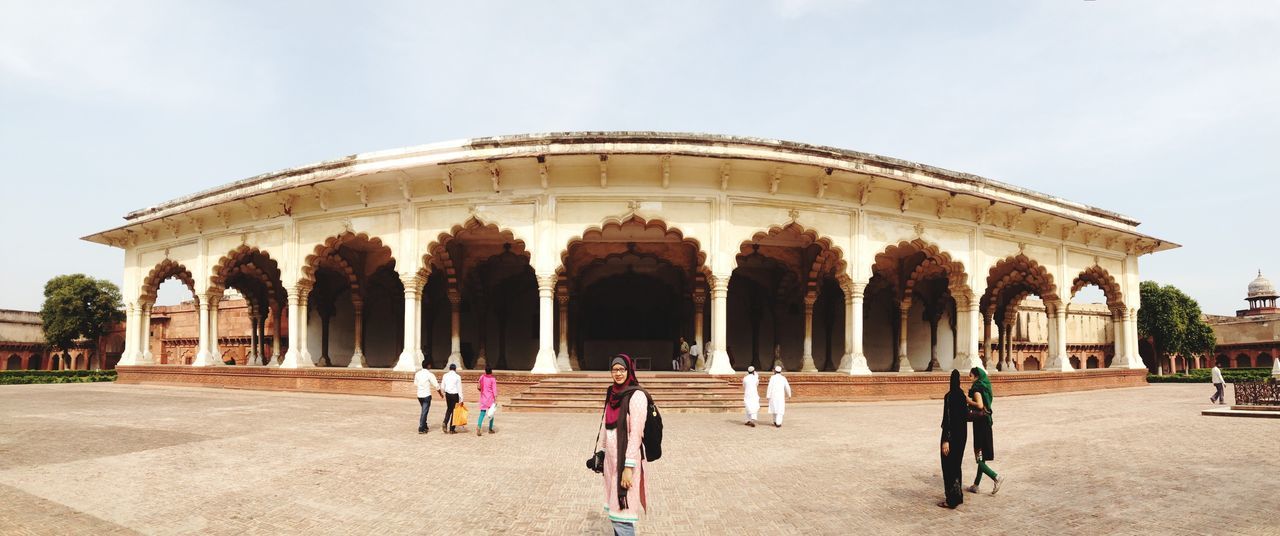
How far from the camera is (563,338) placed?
18578 mm

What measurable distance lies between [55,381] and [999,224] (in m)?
36.2

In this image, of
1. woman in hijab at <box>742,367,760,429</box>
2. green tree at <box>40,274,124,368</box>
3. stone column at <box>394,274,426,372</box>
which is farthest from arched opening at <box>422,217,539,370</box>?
green tree at <box>40,274,124,368</box>

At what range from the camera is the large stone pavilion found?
1565cm

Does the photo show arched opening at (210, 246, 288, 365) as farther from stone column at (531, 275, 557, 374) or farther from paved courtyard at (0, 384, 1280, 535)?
stone column at (531, 275, 557, 374)

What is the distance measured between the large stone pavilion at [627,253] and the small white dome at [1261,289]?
5357 cm

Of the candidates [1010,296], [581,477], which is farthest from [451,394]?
[1010,296]

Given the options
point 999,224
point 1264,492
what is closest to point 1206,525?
point 1264,492

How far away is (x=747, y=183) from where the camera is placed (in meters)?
16.0

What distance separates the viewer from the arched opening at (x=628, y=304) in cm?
2108

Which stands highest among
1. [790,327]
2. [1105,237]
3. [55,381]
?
[1105,237]

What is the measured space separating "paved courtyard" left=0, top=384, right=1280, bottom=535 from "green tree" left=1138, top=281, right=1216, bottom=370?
40239 millimetres

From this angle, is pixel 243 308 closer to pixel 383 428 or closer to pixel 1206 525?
pixel 383 428

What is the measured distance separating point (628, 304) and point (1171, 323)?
41.1 m

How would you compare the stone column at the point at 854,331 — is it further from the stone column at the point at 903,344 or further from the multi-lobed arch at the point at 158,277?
the multi-lobed arch at the point at 158,277
